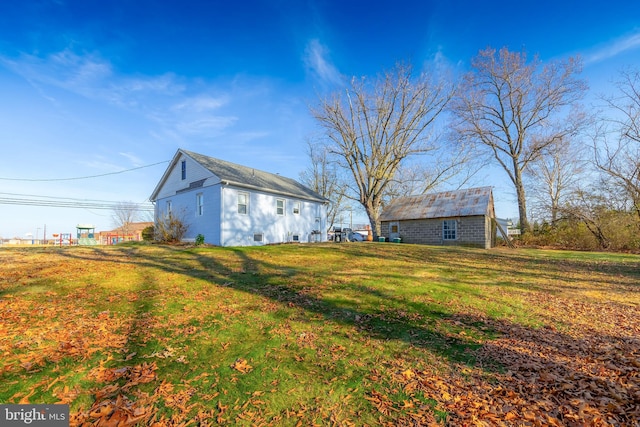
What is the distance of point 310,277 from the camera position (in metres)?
7.69

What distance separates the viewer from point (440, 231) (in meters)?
22.9

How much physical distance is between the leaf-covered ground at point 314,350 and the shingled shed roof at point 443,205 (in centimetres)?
1442

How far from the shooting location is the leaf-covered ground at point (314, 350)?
274 cm

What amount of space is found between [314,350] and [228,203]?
45.7 ft

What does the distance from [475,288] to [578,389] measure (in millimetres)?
4230

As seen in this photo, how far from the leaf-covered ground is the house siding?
13.6 m

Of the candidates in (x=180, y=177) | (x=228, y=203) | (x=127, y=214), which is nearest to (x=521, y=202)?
(x=228, y=203)

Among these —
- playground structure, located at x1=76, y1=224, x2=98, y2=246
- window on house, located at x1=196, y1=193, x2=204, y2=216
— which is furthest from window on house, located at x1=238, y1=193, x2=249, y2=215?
playground structure, located at x1=76, y1=224, x2=98, y2=246

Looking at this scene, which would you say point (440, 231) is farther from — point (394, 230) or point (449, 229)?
point (394, 230)

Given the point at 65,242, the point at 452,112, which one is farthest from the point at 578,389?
the point at 65,242

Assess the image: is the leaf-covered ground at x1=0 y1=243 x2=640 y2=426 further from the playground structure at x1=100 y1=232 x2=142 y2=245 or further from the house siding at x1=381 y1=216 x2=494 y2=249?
the playground structure at x1=100 y1=232 x2=142 y2=245

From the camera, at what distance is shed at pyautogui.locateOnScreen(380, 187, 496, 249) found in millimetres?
20969

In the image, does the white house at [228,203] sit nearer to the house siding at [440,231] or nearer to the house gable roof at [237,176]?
the house gable roof at [237,176]

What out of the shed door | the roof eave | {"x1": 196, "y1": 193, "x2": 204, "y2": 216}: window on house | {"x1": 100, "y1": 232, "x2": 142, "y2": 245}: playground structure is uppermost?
the roof eave
